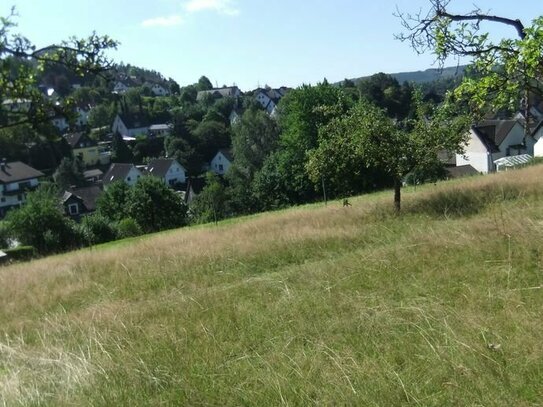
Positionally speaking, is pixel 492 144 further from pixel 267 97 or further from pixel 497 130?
pixel 267 97

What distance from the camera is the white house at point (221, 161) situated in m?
81.6

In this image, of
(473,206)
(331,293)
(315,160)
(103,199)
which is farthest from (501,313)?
(103,199)

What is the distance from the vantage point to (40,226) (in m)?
37.7

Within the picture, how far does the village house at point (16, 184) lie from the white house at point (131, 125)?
44257 millimetres

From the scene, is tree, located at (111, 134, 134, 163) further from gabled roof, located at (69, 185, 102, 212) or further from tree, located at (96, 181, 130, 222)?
tree, located at (96, 181, 130, 222)

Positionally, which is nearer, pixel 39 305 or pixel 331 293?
pixel 331 293

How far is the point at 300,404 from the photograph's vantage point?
300cm

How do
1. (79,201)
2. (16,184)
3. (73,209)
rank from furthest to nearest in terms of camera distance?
1. (16,184)
2. (79,201)
3. (73,209)

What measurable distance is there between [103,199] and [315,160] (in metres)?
34.7

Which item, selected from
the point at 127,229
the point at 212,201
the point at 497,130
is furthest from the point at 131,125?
the point at 497,130

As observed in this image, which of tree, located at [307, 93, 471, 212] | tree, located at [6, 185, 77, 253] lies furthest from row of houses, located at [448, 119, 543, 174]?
tree, located at [307, 93, 471, 212]

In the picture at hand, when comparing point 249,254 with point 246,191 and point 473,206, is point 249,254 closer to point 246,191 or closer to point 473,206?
point 473,206

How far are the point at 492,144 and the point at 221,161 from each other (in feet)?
149

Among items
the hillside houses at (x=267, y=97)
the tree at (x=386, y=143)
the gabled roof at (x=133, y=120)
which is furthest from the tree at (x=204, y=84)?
the tree at (x=386, y=143)
